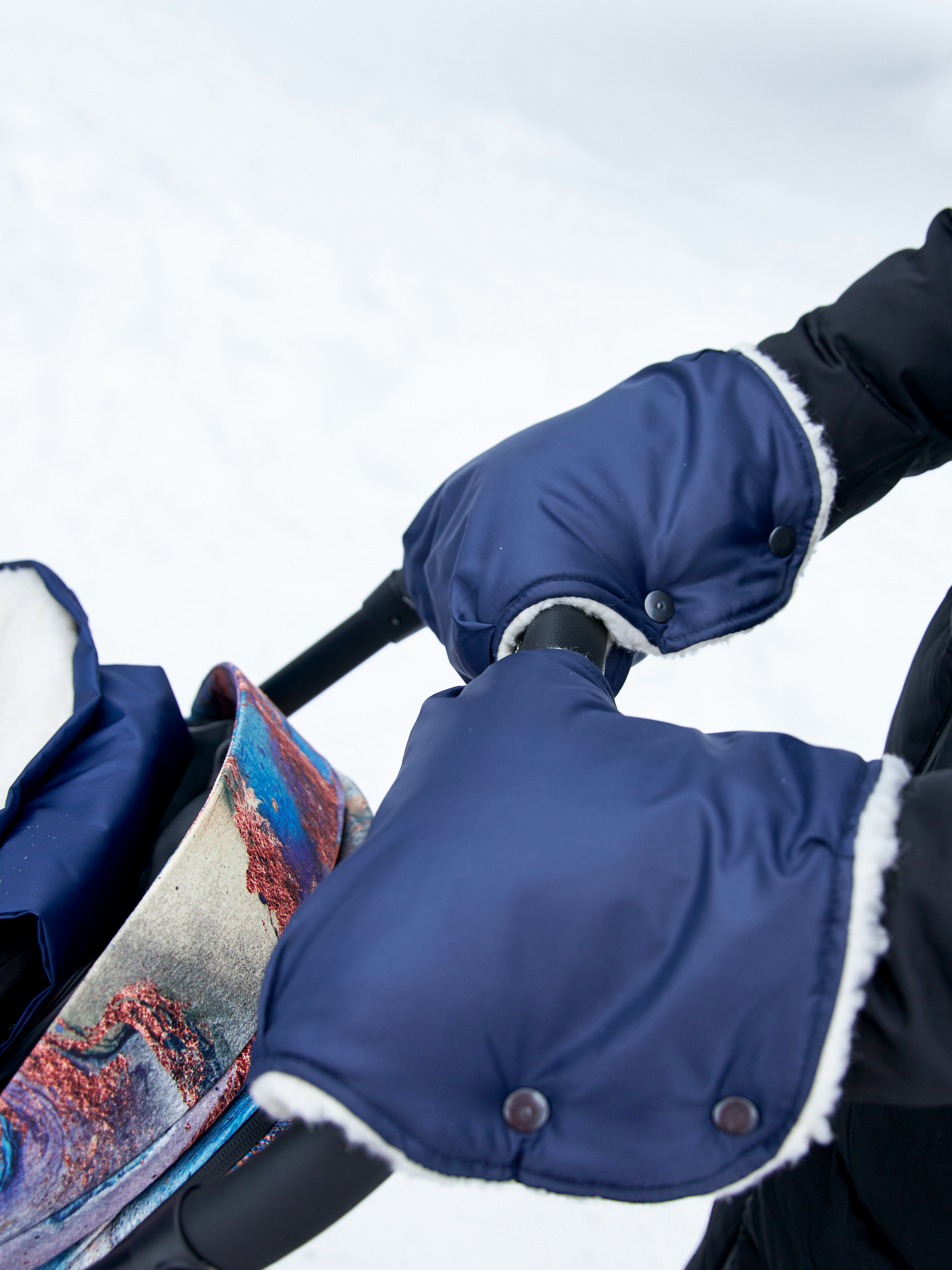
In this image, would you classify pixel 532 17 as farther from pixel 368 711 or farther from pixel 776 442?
pixel 776 442

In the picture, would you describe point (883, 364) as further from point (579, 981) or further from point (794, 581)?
point (579, 981)

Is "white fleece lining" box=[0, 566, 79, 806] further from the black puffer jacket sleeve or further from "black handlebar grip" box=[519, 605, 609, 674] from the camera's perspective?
the black puffer jacket sleeve

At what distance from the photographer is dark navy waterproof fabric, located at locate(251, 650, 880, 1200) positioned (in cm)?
28

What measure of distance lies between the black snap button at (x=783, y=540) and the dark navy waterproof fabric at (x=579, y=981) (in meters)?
0.20

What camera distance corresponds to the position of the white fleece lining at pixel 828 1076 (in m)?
0.28

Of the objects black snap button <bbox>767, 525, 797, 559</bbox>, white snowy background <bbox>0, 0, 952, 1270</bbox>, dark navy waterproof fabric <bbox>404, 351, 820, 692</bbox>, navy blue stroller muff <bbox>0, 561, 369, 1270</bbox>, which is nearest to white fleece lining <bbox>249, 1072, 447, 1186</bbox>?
navy blue stroller muff <bbox>0, 561, 369, 1270</bbox>

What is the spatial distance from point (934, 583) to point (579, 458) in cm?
82

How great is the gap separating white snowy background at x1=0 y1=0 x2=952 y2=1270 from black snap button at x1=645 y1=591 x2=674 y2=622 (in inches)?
20.0

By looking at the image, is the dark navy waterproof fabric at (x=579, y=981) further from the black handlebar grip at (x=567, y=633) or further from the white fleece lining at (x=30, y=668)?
the white fleece lining at (x=30, y=668)

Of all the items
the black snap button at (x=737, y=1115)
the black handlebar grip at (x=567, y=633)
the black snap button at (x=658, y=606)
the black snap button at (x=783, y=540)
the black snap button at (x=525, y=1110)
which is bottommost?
the black snap button at (x=737, y=1115)

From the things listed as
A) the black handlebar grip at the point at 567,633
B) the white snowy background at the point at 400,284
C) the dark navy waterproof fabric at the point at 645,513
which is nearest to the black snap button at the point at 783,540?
the dark navy waterproof fabric at the point at 645,513

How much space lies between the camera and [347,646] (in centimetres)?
72

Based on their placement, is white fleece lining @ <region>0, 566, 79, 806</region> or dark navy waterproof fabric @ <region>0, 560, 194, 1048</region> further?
white fleece lining @ <region>0, 566, 79, 806</region>

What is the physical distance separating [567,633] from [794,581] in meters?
0.15
